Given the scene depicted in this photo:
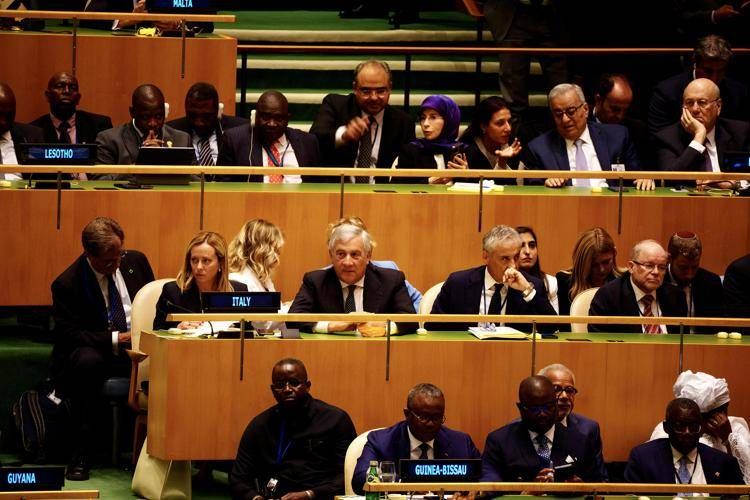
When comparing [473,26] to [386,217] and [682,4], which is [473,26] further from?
[386,217]

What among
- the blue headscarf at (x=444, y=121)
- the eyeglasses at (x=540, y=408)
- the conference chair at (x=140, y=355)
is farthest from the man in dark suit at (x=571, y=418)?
the blue headscarf at (x=444, y=121)

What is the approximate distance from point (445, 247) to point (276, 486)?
2.05 meters

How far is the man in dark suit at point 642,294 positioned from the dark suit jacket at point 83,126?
2936mm

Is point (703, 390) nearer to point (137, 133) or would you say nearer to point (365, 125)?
point (365, 125)

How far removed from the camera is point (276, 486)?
7.66 meters

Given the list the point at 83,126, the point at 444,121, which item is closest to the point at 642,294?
the point at 444,121

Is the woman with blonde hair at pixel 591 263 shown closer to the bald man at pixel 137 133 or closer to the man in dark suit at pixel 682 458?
the man in dark suit at pixel 682 458

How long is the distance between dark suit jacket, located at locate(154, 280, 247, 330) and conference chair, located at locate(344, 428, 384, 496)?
111 cm

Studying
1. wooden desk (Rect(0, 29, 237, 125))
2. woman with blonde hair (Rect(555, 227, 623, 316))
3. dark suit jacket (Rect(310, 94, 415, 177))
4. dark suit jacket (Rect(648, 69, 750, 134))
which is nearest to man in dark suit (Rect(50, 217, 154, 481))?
dark suit jacket (Rect(310, 94, 415, 177))

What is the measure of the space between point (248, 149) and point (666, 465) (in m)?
3.03

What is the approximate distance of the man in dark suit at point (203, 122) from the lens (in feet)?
31.2

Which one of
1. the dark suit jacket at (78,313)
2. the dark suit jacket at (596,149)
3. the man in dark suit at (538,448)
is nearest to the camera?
the man in dark suit at (538,448)

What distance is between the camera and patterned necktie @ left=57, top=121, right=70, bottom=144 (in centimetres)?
948

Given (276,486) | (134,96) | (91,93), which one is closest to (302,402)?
(276,486)
